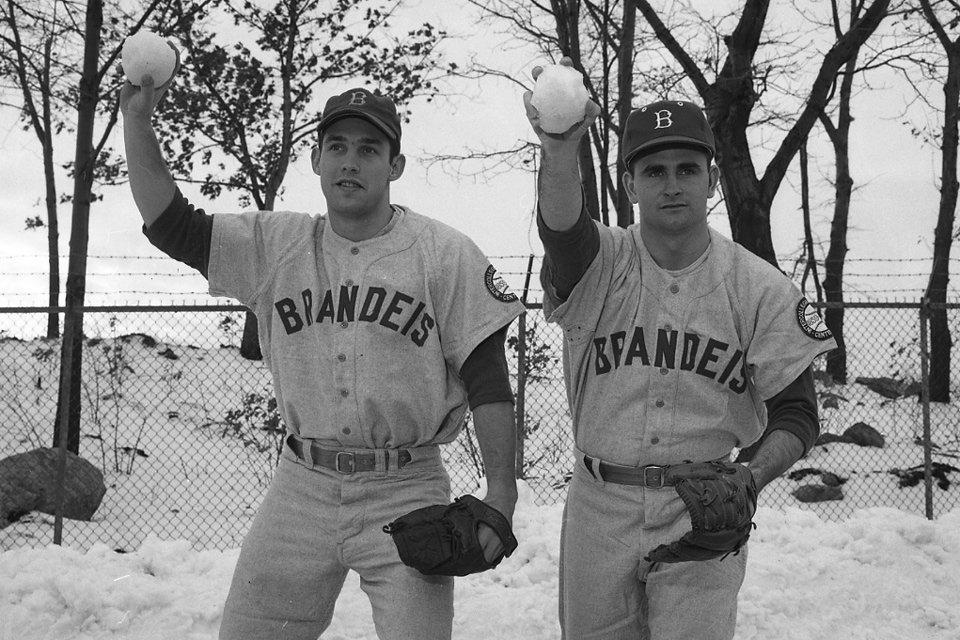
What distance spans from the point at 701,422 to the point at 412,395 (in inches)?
33.9

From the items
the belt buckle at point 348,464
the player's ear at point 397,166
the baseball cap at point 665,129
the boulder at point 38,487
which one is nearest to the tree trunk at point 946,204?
the boulder at point 38,487

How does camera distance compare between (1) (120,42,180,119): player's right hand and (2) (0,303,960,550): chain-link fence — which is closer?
(1) (120,42,180,119): player's right hand

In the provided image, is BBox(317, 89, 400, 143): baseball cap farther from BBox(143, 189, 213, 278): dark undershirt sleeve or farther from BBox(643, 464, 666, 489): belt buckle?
BBox(643, 464, 666, 489): belt buckle

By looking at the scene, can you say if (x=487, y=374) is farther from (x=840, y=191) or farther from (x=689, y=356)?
(x=840, y=191)

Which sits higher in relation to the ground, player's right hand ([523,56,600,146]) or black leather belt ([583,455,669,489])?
player's right hand ([523,56,600,146])

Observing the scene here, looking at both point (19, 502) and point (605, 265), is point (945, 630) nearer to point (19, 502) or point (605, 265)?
point (605, 265)

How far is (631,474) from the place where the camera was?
2744mm

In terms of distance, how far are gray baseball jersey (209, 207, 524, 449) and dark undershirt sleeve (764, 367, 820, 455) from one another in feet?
2.74

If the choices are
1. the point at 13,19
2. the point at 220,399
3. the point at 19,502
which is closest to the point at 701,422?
the point at 19,502

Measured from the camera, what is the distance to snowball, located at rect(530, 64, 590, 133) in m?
2.35

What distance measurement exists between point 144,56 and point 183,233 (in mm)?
531

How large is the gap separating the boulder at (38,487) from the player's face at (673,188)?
6.58m

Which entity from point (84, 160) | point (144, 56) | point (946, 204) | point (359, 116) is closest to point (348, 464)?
point (359, 116)

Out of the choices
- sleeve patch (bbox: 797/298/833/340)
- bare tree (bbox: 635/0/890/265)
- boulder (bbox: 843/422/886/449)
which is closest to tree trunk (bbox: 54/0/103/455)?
bare tree (bbox: 635/0/890/265)
